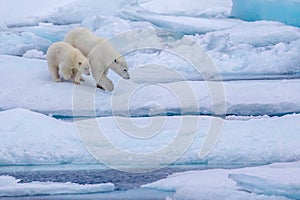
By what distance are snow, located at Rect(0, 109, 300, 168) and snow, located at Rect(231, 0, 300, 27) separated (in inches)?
14.5

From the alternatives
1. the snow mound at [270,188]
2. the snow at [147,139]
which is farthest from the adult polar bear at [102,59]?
the snow mound at [270,188]

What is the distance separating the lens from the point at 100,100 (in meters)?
1.85

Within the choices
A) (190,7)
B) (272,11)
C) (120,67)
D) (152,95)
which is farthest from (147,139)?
(272,11)

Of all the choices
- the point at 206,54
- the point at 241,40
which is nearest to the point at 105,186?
the point at 206,54

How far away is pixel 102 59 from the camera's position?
1.88 metres

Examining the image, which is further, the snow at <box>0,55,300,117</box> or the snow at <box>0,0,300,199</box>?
the snow at <box>0,55,300,117</box>

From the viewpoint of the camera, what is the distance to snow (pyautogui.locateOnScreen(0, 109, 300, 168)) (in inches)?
67.9

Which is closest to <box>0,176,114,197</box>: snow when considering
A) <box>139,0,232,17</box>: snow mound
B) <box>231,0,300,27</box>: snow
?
<box>139,0,232,17</box>: snow mound

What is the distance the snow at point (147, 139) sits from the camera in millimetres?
1724

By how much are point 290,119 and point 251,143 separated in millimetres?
174

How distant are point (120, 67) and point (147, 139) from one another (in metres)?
0.27

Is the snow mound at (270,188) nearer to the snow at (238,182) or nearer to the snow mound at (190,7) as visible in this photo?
the snow at (238,182)

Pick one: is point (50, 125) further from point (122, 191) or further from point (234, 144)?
point (234, 144)

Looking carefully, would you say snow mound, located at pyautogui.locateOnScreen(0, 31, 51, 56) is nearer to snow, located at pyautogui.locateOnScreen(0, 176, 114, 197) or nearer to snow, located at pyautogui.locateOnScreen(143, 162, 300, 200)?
snow, located at pyautogui.locateOnScreen(0, 176, 114, 197)
